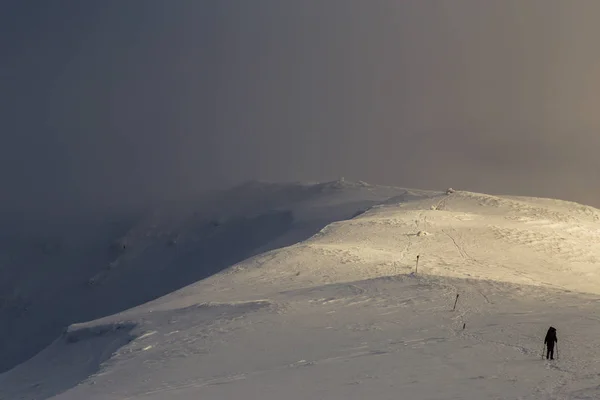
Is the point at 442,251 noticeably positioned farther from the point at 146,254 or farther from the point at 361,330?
the point at 146,254

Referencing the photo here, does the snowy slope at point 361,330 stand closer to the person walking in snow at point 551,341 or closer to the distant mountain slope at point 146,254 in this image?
the person walking in snow at point 551,341

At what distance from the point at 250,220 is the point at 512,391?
68484mm

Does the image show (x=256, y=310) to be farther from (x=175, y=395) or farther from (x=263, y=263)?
(x=263, y=263)

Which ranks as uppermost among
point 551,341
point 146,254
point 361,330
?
point 551,341

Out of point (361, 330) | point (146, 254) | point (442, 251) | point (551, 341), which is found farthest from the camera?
point (146, 254)

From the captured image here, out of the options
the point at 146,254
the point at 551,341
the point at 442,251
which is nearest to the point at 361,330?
the point at 551,341

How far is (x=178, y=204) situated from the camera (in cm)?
9631

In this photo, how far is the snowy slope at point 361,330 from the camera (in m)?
15.0

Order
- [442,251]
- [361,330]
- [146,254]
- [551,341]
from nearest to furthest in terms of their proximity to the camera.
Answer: [551,341] < [361,330] < [442,251] < [146,254]

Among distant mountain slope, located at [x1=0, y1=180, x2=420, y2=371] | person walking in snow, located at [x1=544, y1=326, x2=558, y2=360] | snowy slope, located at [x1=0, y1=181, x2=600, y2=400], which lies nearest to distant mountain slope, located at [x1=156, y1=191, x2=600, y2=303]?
snowy slope, located at [x1=0, y1=181, x2=600, y2=400]

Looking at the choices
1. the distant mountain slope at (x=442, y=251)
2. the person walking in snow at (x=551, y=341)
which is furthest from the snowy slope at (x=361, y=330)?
the person walking in snow at (x=551, y=341)

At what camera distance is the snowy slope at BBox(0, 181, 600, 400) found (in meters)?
15.0

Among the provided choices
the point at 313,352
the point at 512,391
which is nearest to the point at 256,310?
the point at 313,352

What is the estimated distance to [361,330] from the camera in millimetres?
20391
